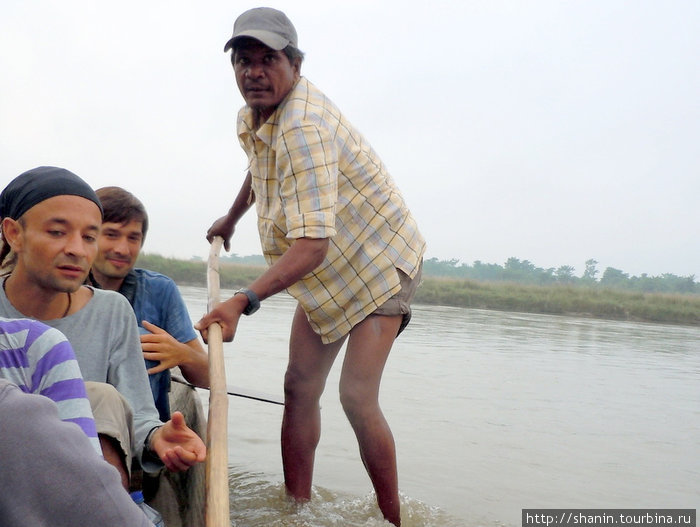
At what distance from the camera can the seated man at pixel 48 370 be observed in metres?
1.01

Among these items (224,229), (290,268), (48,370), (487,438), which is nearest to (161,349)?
(290,268)

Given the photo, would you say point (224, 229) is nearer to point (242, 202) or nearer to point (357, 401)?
point (242, 202)

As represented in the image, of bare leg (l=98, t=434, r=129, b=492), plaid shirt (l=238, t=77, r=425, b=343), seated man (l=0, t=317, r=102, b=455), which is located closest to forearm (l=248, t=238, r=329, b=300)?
plaid shirt (l=238, t=77, r=425, b=343)

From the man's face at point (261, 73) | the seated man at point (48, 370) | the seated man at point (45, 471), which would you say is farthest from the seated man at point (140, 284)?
the seated man at point (45, 471)

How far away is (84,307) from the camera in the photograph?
69.2 inches

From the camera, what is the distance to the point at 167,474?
240cm

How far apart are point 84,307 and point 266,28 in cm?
92

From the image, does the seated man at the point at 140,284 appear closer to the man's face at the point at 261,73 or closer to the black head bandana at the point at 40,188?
the man's face at the point at 261,73

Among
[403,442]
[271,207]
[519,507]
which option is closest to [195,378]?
[271,207]

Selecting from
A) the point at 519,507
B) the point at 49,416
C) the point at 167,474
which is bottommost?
the point at 519,507

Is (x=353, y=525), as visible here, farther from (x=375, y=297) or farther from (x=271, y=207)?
(x=271, y=207)

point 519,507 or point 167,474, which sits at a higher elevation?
point 167,474

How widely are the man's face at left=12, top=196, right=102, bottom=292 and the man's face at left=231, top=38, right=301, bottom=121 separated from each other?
0.75 metres

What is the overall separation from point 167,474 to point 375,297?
819mm
